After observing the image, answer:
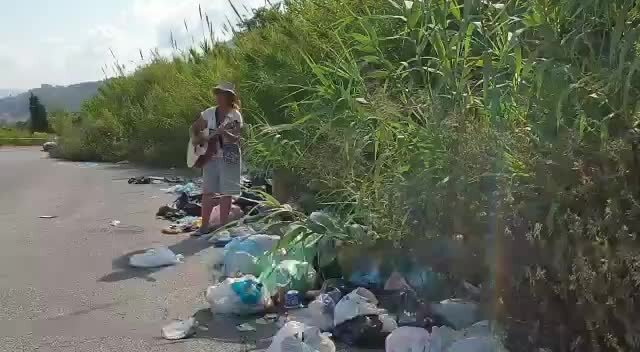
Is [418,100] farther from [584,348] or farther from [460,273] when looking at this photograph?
[584,348]

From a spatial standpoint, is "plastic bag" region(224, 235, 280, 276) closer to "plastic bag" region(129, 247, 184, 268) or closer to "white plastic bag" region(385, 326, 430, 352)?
"plastic bag" region(129, 247, 184, 268)

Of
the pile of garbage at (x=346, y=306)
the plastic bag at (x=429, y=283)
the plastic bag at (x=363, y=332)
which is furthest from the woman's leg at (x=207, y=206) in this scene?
the plastic bag at (x=429, y=283)

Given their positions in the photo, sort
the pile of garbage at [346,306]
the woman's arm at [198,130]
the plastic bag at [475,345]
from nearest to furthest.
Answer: the plastic bag at [475,345]
the pile of garbage at [346,306]
the woman's arm at [198,130]

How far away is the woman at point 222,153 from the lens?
7930 mm

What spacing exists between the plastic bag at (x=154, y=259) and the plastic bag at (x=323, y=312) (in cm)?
245

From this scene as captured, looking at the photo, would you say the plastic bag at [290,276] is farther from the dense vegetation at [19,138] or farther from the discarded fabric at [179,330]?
the dense vegetation at [19,138]

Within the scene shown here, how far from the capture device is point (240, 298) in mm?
4965

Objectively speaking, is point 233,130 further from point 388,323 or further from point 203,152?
point 388,323

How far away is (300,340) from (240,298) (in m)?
1.10

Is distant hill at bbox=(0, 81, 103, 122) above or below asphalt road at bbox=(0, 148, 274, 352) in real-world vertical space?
above

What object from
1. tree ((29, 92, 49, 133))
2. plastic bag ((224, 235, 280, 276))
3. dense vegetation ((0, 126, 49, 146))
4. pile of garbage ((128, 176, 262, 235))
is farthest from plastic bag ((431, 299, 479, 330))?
tree ((29, 92, 49, 133))

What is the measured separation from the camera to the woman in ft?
26.0

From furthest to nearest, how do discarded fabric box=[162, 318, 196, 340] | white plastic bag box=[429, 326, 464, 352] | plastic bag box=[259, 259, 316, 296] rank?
plastic bag box=[259, 259, 316, 296], discarded fabric box=[162, 318, 196, 340], white plastic bag box=[429, 326, 464, 352]

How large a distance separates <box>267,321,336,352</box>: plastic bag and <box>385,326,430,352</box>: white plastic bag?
0.34 meters
